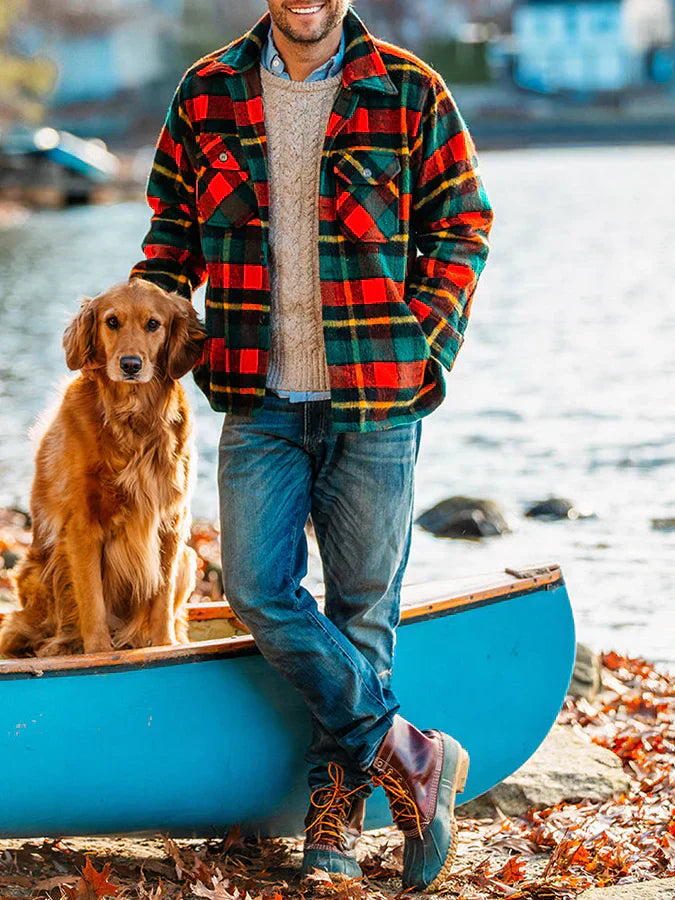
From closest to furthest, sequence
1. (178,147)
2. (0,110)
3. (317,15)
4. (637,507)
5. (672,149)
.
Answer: (317,15) < (178,147) < (637,507) < (0,110) < (672,149)

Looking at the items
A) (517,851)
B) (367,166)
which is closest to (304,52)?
(367,166)

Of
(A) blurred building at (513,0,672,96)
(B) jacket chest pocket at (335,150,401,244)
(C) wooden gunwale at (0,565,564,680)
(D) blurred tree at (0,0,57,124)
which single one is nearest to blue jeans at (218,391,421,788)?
(C) wooden gunwale at (0,565,564,680)

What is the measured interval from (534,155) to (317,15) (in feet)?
225

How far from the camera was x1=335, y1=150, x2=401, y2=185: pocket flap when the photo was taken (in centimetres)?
329

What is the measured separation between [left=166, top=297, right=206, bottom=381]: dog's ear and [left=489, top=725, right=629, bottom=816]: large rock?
188 centimetres

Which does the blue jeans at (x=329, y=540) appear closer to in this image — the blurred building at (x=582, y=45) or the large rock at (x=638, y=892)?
the large rock at (x=638, y=892)

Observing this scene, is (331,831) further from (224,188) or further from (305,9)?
(305,9)

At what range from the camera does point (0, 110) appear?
56.8 meters

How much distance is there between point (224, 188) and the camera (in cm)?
340

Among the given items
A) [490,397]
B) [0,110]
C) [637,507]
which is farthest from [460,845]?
[0,110]

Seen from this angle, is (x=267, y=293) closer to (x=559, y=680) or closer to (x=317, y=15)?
(x=317, y=15)

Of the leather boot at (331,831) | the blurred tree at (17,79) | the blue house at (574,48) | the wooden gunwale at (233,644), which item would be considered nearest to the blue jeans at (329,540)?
the leather boot at (331,831)

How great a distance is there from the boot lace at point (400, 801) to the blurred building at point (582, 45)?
8985 cm

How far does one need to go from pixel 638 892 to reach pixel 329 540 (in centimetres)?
118
